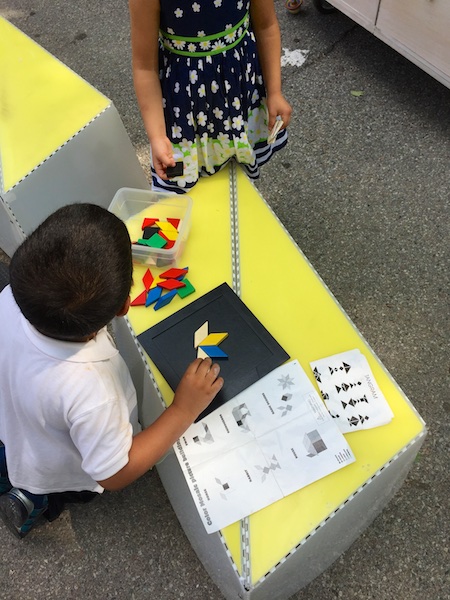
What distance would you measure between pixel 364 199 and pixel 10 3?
98.5 inches

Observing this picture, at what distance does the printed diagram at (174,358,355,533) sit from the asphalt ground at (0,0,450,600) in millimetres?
507

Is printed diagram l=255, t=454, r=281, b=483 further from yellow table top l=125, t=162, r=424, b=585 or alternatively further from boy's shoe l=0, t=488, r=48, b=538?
boy's shoe l=0, t=488, r=48, b=538

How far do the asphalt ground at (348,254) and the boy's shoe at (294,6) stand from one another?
4cm

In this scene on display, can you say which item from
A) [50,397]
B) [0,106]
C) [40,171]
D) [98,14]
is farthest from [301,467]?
[98,14]

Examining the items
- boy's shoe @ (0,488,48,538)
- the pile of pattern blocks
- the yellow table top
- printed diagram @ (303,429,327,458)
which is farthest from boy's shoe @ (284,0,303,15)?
boy's shoe @ (0,488,48,538)

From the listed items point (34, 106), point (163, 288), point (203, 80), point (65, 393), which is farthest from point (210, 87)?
point (65, 393)

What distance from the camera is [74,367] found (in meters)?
0.86

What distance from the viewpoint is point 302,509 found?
99 cm

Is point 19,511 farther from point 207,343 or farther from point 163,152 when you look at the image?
point 163,152

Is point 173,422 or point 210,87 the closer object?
point 173,422

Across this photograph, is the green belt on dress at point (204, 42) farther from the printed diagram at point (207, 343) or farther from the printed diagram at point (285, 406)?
the printed diagram at point (285, 406)

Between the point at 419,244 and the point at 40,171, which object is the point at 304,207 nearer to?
the point at 419,244

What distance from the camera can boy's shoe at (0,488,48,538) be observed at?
131 cm

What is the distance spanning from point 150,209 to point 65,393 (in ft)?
2.31
